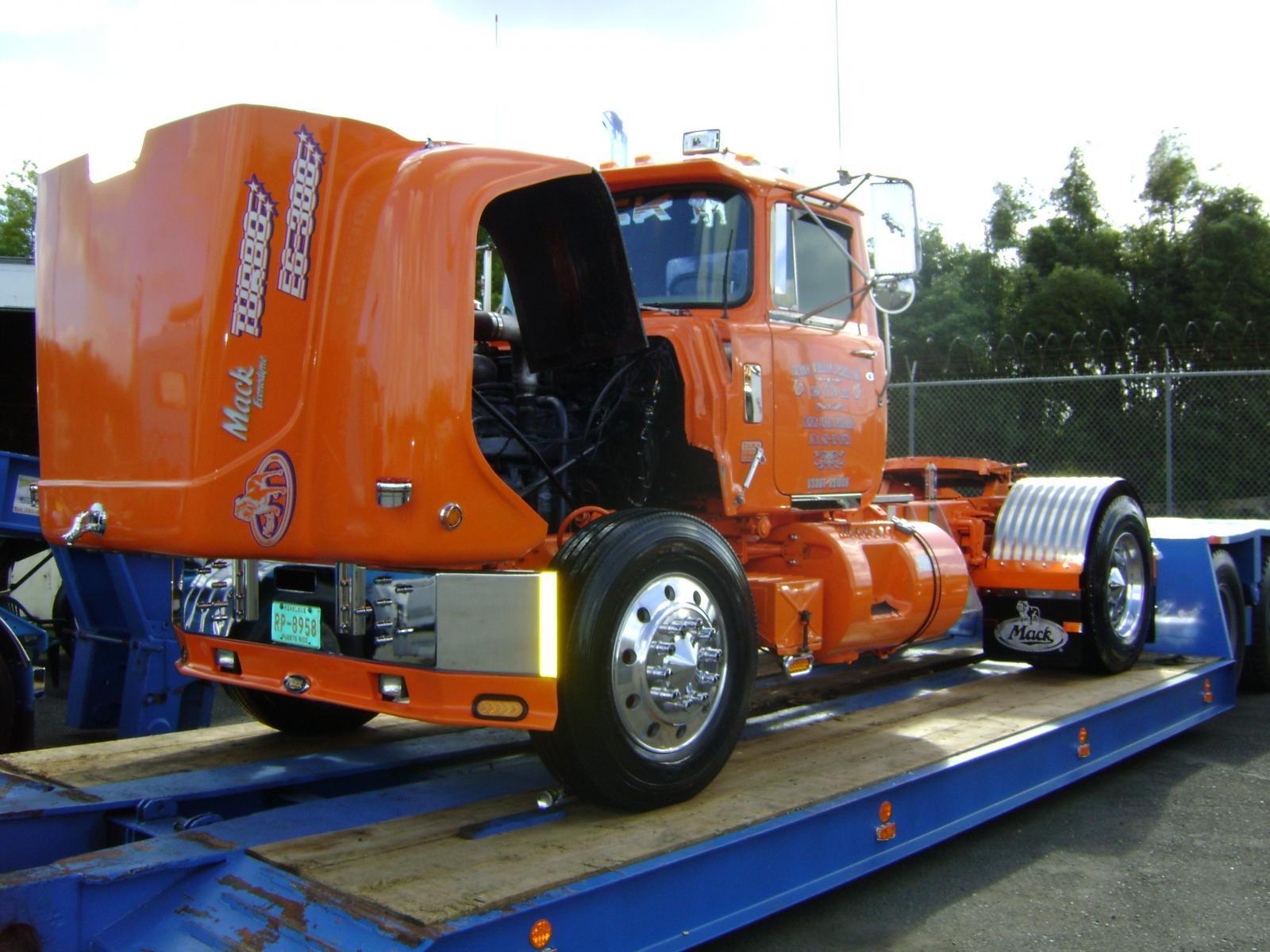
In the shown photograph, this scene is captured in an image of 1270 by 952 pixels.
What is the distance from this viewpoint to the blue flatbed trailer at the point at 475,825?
292cm

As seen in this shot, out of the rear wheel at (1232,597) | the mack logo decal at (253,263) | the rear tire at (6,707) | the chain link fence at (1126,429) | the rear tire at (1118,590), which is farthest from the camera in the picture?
the chain link fence at (1126,429)

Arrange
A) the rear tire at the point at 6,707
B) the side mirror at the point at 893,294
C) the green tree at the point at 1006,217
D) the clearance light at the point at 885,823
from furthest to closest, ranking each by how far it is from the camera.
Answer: the green tree at the point at 1006,217
the rear tire at the point at 6,707
the side mirror at the point at 893,294
the clearance light at the point at 885,823

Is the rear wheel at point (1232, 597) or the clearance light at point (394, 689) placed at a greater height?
the clearance light at point (394, 689)

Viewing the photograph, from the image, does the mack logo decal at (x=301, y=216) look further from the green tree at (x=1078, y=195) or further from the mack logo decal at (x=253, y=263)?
the green tree at (x=1078, y=195)

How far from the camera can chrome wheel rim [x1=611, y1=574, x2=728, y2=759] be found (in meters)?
3.75

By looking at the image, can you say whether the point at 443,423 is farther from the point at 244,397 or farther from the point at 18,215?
the point at 18,215

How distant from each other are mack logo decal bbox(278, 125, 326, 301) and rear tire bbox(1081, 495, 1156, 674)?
4.55 metres

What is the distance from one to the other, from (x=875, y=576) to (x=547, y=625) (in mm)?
2481

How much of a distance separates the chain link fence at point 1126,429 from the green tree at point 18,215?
29087 millimetres

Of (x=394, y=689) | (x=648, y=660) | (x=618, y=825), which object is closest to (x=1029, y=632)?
(x=648, y=660)

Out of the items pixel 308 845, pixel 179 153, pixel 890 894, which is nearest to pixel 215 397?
pixel 179 153

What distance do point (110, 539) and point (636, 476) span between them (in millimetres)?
1899

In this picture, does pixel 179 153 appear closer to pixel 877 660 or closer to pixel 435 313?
pixel 435 313

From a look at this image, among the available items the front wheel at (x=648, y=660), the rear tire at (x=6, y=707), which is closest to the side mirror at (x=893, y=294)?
the front wheel at (x=648, y=660)
